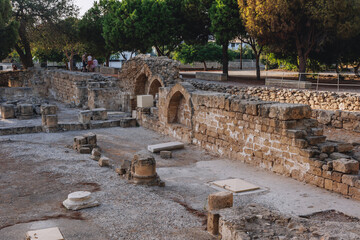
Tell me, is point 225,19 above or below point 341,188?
above

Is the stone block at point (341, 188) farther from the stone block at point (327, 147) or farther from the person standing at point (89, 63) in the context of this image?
the person standing at point (89, 63)

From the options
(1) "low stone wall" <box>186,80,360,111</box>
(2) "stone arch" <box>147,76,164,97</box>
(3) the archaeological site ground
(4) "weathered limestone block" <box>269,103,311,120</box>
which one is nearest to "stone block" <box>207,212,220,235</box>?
(3) the archaeological site ground

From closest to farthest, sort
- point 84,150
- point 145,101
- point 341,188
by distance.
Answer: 1. point 341,188
2. point 84,150
3. point 145,101

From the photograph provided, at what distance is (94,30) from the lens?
3269 cm

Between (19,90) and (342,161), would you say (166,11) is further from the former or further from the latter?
(342,161)

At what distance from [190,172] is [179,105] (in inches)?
192

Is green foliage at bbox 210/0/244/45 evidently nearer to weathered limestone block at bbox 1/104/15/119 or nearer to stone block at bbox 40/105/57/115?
stone block at bbox 40/105/57/115

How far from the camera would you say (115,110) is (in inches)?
770

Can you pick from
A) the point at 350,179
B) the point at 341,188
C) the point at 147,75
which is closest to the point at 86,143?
the point at 147,75

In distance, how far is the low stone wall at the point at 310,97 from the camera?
48.4 feet

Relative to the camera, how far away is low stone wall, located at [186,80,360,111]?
1477cm

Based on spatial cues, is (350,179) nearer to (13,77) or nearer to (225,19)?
(225,19)

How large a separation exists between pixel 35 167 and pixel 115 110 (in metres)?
10.5

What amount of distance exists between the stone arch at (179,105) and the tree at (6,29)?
672 inches
